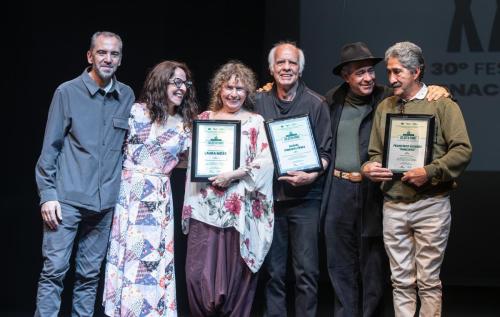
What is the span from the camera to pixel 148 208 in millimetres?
3658

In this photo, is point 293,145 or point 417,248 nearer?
point 417,248

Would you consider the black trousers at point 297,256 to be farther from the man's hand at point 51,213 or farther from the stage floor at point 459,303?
the man's hand at point 51,213

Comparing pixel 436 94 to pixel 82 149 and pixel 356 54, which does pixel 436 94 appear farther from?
pixel 82 149

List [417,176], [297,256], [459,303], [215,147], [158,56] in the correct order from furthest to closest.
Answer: [158,56]
[459,303]
[297,256]
[215,147]
[417,176]

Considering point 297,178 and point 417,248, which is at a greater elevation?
point 297,178

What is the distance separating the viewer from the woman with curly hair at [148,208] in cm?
363

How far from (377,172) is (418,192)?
0.73 ft

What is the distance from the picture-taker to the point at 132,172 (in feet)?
12.1

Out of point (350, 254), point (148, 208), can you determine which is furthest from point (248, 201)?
point (350, 254)

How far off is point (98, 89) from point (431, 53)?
278cm

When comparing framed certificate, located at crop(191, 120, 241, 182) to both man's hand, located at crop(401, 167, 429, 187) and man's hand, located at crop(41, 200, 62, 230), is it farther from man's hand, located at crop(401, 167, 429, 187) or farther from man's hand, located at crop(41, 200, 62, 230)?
man's hand, located at crop(401, 167, 429, 187)

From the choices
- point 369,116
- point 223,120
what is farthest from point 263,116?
point 369,116

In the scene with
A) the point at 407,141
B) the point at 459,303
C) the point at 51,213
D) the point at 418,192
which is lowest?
the point at 459,303

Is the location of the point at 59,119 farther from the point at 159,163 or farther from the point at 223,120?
the point at 223,120
